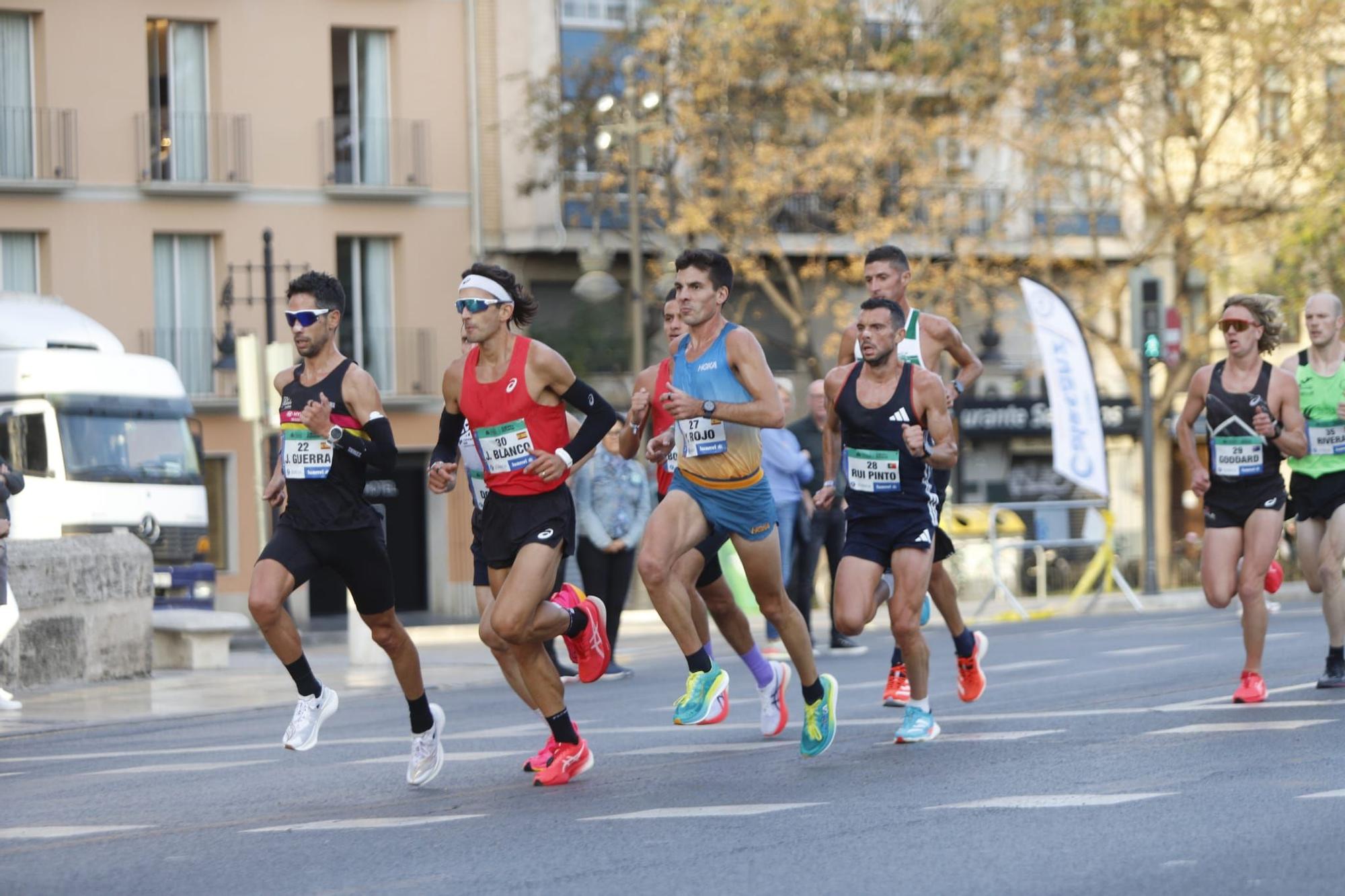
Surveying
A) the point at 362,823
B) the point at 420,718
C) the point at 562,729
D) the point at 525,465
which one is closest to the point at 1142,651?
the point at 562,729

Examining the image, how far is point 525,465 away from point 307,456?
945 mm

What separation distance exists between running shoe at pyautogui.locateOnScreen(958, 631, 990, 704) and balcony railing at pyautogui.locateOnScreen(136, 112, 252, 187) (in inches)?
987

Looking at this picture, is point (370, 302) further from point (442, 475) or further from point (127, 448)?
point (442, 475)

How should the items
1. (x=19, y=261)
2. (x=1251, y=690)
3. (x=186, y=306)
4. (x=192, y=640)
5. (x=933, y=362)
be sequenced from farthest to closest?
(x=186, y=306) → (x=19, y=261) → (x=192, y=640) → (x=933, y=362) → (x=1251, y=690)

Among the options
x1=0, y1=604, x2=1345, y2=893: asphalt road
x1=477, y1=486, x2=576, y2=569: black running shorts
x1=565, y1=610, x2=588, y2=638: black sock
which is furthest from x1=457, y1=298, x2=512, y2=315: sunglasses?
x1=0, y1=604, x2=1345, y2=893: asphalt road

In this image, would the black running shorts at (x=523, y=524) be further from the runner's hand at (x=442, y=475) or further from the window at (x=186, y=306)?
the window at (x=186, y=306)

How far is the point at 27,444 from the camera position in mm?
23766

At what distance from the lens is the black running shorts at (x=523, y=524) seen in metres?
8.97

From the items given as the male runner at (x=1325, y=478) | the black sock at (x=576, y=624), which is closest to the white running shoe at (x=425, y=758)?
the black sock at (x=576, y=624)

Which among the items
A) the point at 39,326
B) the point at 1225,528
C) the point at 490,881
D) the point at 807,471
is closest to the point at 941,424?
the point at 1225,528

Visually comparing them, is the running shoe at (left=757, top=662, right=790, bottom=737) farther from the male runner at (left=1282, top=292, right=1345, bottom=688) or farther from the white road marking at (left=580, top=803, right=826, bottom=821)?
the male runner at (left=1282, top=292, right=1345, bottom=688)

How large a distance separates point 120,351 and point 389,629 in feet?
54.3

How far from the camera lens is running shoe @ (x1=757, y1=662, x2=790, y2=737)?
10.5 meters

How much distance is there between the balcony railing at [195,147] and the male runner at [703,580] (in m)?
25.3
